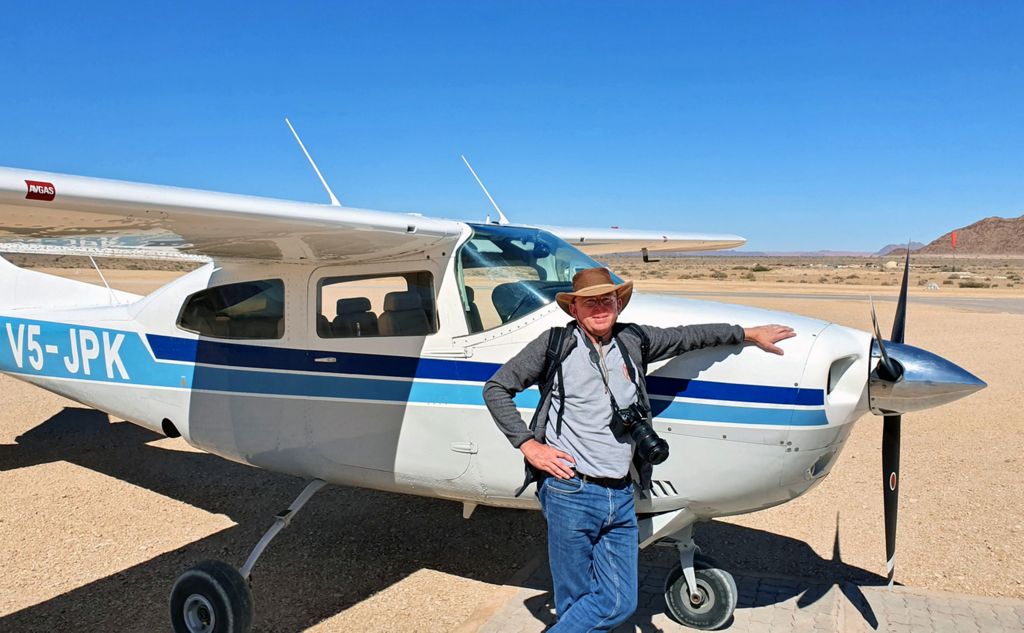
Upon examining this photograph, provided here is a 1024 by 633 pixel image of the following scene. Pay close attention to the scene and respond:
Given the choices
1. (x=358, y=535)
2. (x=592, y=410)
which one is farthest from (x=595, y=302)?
(x=358, y=535)

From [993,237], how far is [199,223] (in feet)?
694

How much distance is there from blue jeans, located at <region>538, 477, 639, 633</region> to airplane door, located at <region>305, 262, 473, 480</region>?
3.41 feet

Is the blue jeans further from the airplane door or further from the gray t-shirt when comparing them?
the airplane door

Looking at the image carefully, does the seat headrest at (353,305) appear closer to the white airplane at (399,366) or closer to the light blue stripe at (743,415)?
the white airplane at (399,366)

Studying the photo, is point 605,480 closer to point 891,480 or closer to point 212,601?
point 891,480

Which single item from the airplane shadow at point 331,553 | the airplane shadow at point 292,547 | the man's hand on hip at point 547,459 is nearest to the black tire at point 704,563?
the airplane shadow at point 331,553

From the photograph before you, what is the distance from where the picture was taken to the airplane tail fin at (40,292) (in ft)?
→ 21.6

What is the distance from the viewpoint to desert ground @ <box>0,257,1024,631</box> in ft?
15.5

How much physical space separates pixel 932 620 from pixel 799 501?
2.20 meters

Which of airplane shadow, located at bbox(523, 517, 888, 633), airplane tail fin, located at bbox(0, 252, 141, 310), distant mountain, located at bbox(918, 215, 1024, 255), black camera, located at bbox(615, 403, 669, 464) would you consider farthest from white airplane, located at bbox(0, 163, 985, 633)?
distant mountain, located at bbox(918, 215, 1024, 255)

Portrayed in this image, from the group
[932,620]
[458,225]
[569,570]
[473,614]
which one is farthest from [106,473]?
[932,620]

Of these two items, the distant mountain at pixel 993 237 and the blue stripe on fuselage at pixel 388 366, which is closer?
the blue stripe on fuselage at pixel 388 366

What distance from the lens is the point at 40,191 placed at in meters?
2.78

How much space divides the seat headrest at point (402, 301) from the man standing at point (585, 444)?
118cm
